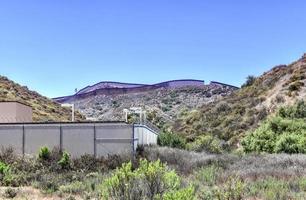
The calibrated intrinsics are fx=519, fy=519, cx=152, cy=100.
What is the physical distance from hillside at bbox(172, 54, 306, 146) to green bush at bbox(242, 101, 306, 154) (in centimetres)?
663

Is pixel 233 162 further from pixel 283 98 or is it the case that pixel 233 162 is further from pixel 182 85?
pixel 182 85

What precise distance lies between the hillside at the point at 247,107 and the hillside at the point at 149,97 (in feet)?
57.2

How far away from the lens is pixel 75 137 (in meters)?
26.9

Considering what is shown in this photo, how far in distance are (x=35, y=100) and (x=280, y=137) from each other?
1442 inches

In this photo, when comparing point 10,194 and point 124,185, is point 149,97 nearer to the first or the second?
point 10,194

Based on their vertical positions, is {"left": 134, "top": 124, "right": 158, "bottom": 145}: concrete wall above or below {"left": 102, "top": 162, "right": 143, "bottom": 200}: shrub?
above

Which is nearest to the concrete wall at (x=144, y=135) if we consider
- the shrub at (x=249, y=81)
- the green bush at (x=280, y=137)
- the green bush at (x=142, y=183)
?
the green bush at (x=280, y=137)

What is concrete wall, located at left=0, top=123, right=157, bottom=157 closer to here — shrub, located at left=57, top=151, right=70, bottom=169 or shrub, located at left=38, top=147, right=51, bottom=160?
shrub, located at left=38, top=147, right=51, bottom=160

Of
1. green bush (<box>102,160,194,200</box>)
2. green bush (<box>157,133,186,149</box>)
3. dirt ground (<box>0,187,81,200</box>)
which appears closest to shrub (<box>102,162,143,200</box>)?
green bush (<box>102,160,194,200</box>)

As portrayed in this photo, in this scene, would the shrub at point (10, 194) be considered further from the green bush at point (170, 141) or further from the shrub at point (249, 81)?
the shrub at point (249, 81)

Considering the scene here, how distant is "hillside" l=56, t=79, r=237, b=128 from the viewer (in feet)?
269

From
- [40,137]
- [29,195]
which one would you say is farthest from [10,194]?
[40,137]

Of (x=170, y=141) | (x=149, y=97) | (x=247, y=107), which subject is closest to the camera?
(x=170, y=141)

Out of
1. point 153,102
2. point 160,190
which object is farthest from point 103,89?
point 160,190
